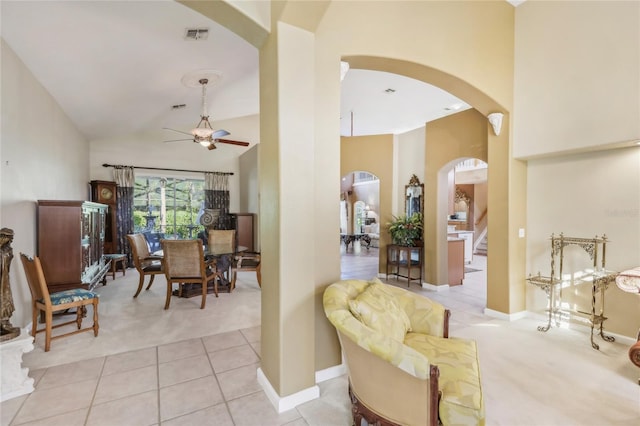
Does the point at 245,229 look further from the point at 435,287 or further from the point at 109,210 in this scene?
the point at 435,287

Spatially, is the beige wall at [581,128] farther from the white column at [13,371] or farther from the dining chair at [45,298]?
the dining chair at [45,298]

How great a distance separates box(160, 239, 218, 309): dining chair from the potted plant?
3.49m

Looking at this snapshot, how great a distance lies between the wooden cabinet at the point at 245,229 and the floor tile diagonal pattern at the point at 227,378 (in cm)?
415

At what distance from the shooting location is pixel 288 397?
206 centimetres

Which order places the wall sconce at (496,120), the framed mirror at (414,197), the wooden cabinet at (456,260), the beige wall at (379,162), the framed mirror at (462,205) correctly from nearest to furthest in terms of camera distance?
the wall sconce at (496,120)
the wooden cabinet at (456,260)
the framed mirror at (414,197)
the beige wall at (379,162)
the framed mirror at (462,205)

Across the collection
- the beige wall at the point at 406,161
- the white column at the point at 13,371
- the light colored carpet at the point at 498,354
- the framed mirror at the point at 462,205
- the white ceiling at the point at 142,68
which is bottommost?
the light colored carpet at the point at 498,354

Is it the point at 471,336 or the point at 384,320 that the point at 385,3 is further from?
the point at 471,336

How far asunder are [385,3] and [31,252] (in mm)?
4659

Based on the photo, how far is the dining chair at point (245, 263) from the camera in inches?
196

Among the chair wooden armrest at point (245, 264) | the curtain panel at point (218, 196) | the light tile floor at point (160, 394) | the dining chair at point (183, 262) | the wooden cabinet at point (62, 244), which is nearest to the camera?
the light tile floor at point (160, 394)

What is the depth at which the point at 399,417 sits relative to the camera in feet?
5.21

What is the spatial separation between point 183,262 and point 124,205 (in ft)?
14.6

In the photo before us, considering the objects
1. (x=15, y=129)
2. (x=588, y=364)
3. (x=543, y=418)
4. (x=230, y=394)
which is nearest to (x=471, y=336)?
(x=588, y=364)

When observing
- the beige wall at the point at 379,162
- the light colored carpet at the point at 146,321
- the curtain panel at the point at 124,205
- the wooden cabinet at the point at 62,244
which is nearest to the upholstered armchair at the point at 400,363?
the light colored carpet at the point at 146,321
